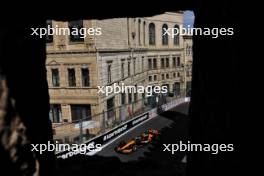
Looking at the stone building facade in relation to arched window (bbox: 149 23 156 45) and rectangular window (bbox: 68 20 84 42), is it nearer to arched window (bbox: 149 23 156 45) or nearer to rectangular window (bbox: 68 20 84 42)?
rectangular window (bbox: 68 20 84 42)

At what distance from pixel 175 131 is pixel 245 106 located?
22750mm

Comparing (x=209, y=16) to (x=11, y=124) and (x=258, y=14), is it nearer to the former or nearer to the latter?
(x=258, y=14)

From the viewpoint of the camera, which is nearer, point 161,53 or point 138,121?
point 138,121

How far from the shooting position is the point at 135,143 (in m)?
22.3

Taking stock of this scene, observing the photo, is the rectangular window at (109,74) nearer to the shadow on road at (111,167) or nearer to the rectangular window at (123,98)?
the rectangular window at (123,98)

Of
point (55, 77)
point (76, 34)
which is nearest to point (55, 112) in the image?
point (55, 77)

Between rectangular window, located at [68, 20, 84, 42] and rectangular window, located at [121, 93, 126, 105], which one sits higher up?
rectangular window, located at [68, 20, 84, 42]

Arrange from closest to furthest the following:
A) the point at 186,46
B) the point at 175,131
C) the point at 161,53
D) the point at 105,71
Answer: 1. the point at 175,131
2. the point at 105,71
3. the point at 161,53
4. the point at 186,46

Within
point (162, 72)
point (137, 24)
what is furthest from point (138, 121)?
point (162, 72)

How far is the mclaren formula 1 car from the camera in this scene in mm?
21408

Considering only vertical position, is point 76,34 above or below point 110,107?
above

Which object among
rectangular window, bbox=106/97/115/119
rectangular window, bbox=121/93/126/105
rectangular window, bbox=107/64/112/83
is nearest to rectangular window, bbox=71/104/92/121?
rectangular window, bbox=106/97/115/119

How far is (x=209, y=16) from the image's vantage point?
18.3ft

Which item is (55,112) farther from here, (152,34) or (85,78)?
(152,34)
